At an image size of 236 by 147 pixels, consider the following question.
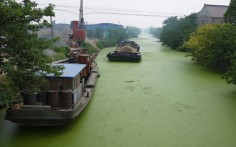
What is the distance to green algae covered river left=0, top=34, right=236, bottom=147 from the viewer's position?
20.4 feet

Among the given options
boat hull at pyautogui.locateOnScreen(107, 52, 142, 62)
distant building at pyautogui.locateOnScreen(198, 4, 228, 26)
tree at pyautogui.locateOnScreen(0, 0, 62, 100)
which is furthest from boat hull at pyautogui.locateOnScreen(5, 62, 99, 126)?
distant building at pyautogui.locateOnScreen(198, 4, 228, 26)

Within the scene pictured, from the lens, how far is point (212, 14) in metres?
33.3

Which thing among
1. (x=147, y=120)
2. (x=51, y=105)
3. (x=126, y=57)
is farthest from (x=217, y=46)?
(x=51, y=105)

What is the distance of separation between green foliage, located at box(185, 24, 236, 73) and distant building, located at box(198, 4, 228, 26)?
720 inches

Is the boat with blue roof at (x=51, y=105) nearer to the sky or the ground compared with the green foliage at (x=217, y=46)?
nearer to the ground

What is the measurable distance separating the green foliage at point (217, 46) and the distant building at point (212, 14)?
60.0 ft

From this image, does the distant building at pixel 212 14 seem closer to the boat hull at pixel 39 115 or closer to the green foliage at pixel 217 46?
the green foliage at pixel 217 46

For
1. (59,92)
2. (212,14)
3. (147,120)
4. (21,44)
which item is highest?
(212,14)

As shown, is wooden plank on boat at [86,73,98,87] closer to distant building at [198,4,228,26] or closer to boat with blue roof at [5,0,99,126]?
boat with blue roof at [5,0,99,126]

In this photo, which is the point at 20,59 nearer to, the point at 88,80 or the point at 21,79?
the point at 21,79

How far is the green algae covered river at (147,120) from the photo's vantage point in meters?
6.21

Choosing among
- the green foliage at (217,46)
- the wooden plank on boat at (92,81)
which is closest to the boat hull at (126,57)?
the green foliage at (217,46)

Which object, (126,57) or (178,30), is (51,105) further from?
(178,30)

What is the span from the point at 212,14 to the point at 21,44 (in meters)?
31.2
